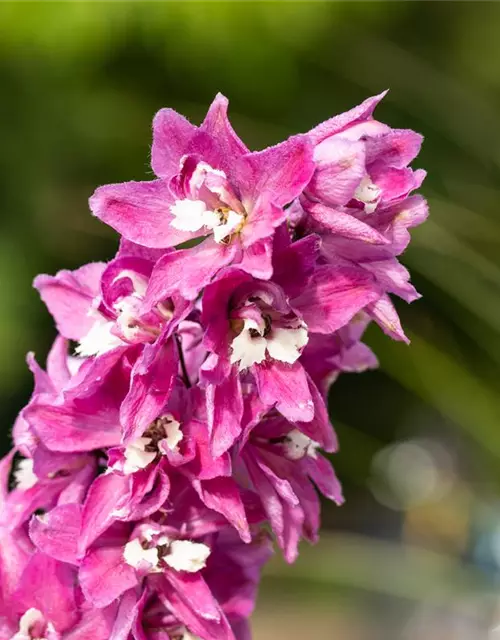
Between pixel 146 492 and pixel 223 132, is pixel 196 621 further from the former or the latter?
pixel 223 132

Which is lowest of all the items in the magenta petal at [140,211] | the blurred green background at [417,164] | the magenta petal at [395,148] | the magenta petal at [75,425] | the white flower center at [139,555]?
the blurred green background at [417,164]

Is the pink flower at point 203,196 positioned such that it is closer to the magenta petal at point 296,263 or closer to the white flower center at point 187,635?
the magenta petal at point 296,263

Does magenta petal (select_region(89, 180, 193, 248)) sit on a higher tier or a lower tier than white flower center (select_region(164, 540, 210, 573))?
higher

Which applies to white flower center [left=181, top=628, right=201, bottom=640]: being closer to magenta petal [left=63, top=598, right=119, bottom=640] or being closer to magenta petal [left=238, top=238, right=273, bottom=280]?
magenta petal [left=63, top=598, right=119, bottom=640]

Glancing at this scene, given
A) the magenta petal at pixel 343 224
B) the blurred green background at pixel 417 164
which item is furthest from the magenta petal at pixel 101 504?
the blurred green background at pixel 417 164

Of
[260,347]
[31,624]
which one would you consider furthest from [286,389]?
[31,624]

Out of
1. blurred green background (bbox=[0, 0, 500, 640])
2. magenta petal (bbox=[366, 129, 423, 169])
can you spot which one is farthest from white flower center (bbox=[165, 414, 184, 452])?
blurred green background (bbox=[0, 0, 500, 640])
